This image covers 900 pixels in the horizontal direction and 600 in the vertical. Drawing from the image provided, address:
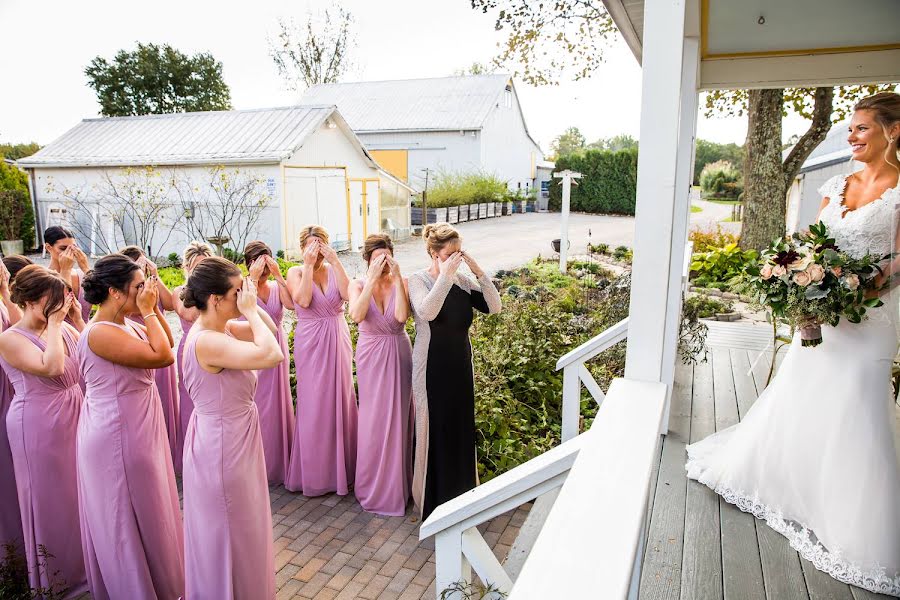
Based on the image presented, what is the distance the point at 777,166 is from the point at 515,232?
1252cm

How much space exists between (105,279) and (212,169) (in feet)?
45.5

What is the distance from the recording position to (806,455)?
283cm

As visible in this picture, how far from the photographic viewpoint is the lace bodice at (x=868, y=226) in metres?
2.67

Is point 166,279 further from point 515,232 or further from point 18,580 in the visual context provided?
point 515,232

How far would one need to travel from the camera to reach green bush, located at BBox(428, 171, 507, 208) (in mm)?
25897

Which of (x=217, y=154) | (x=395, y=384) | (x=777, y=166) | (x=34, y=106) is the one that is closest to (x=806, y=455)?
(x=395, y=384)

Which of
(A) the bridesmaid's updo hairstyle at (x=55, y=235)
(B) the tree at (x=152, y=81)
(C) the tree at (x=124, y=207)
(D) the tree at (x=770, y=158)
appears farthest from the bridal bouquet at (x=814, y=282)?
(B) the tree at (x=152, y=81)

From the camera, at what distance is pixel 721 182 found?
3256 centimetres

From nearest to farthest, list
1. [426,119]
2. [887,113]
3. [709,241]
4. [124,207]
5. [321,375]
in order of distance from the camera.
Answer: [887,113] < [321,375] < [709,241] < [124,207] < [426,119]

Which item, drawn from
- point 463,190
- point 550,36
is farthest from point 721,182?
point 550,36

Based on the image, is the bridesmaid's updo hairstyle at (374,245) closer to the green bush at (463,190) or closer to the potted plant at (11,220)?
the potted plant at (11,220)

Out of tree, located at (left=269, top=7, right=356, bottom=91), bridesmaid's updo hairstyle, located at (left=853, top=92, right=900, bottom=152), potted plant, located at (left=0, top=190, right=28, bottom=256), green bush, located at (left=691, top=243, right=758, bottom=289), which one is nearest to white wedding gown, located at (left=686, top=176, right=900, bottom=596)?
bridesmaid's updo hairstyle, located at (left=853, top=92, right=900, bottom=152)

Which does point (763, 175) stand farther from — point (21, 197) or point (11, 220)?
point (21, 197)

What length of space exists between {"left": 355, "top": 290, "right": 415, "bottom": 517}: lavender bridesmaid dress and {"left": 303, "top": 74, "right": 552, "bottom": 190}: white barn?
2571cm
